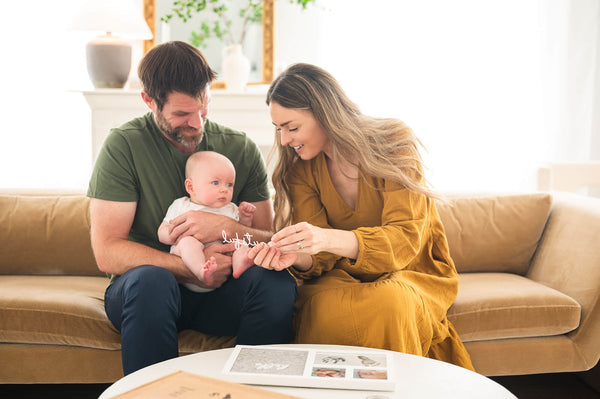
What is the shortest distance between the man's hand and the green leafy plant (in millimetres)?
1939

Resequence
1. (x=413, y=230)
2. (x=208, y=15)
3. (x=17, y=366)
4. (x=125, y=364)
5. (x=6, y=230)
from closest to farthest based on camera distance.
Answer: (x=125, y=364)
(x=413, y=230)
(x=17, y=366)
(x=6, y=230)
(x=208, y=15)

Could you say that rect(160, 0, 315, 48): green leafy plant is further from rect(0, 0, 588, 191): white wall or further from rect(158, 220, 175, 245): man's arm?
rect(158, 220, 175, 245): man's arm

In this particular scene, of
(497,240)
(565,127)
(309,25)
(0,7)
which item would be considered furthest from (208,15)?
(565,127)

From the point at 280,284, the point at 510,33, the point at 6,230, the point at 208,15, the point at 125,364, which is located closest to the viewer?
the point at 125,364

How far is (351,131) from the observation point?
1.75 m

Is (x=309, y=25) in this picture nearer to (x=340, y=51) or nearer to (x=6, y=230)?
(x=340, y=51)


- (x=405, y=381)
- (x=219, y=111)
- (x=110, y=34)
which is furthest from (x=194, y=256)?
(x=110, y=34)

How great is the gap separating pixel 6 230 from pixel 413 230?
1.49 m

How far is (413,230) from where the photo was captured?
66.5 inches

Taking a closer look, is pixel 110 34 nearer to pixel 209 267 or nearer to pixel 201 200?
pixel 201 200

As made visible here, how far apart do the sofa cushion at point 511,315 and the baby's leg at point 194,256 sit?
797 millimetres

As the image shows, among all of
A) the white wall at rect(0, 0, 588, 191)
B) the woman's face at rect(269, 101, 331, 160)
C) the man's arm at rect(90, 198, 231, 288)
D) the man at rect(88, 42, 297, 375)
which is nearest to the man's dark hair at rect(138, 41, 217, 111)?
the man at rect(88, 42, 297, 375)

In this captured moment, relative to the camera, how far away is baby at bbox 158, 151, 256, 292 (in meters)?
1.67

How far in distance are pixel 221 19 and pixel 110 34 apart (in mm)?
642
